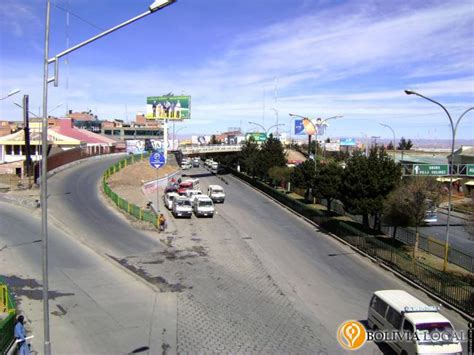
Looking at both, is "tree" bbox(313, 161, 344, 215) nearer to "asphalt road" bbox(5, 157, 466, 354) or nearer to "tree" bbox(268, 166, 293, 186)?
"asphalt road" bbox(5, 157, 466, 354)

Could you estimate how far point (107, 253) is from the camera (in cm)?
2344

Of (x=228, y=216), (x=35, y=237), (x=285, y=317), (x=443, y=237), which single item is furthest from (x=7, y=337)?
(x=443, y=237)

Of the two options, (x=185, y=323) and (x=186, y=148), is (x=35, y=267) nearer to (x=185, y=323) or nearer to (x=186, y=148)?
(x=185, y=323)

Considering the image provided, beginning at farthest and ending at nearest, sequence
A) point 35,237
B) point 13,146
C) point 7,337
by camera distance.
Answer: point 13,146
point 35,237
point 7,337

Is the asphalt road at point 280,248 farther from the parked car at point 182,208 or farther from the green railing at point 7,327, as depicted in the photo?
the green railing at point 7,327

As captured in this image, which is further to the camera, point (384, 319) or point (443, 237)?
point (443, 237)

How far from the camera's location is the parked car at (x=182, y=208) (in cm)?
3494

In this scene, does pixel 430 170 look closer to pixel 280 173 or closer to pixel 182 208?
pixel 182 208

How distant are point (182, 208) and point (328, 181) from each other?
1349 centimetres

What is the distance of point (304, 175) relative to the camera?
49031 millimetres

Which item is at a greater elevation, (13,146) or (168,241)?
(13,146)

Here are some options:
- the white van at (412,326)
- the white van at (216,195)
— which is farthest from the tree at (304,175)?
the white van at (412,326)

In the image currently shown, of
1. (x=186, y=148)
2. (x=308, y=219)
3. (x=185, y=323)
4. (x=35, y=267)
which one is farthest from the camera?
(x=186, y=148)

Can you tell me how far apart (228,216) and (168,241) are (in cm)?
1078
